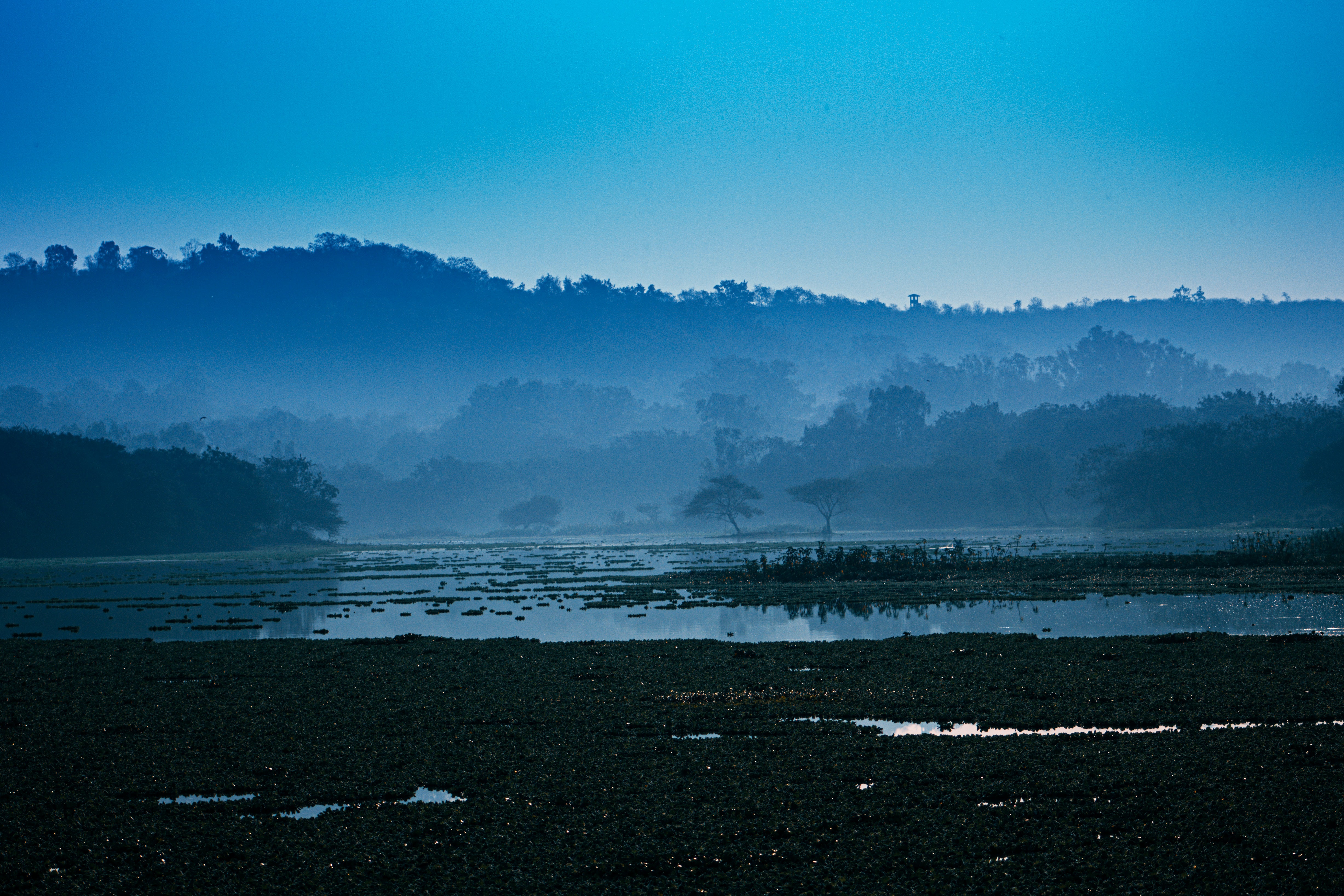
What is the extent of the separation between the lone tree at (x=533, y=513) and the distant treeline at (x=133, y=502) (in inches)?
2135

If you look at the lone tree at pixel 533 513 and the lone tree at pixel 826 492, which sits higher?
the lone tree at pixel 826 492

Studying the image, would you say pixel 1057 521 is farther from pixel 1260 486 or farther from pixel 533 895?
pixel 533 895

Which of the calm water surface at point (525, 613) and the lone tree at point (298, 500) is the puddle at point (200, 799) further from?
the lone tree at point (298, 500)

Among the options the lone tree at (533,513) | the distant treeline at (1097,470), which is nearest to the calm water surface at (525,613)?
the distant treeline at (1097,470)

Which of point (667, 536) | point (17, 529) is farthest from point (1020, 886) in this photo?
point (667, 536)

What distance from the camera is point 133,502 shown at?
118 meters

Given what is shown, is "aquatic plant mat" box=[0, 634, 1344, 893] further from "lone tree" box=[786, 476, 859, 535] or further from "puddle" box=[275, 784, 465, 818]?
"lone tree" box=[786, 476, 859, 535]

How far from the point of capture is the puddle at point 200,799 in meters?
13.1

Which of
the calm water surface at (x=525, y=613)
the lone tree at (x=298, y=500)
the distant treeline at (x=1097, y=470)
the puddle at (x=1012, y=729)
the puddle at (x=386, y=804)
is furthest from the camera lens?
the lone tree at (x=298, y=500)

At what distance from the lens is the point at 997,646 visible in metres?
24.6

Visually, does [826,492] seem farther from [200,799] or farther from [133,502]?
[200,799]

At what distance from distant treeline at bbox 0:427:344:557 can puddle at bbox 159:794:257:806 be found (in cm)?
10966

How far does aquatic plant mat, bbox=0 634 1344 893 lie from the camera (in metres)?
10.4

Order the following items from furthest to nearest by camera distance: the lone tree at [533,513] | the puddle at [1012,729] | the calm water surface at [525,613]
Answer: the lone tree at [533,513]
the calm water surface at [525,613]
the puddle at [1012,729]
